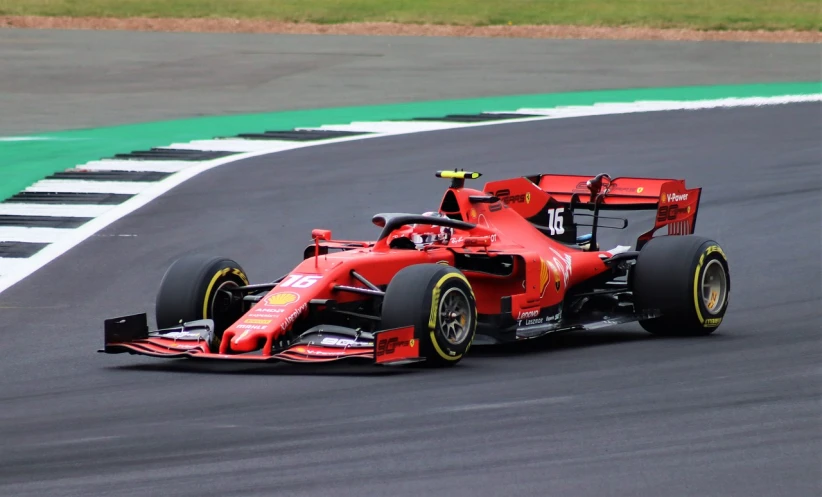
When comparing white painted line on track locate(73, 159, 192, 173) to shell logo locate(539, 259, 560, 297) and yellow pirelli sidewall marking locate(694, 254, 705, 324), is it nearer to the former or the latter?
shell logo locate(539, 259, 560, 297)

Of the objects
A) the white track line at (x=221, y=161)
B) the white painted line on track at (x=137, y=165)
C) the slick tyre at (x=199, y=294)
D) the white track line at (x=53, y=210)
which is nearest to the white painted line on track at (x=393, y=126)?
the white track line at (x=221, y=161)

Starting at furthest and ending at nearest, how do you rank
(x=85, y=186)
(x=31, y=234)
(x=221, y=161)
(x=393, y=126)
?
(x=393, y=126), (x=221, y=161), (x=85, y=186), (x=31, y=234)

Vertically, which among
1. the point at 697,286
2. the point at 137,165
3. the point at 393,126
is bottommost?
the point at 697,286

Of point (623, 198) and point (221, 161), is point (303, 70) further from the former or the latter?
point (623, 198)

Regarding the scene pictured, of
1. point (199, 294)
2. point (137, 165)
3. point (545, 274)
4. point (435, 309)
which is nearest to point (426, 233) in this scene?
point (545, 274)

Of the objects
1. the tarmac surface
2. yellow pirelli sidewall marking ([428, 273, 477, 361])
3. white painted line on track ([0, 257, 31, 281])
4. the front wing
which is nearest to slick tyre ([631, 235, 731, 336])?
yellow pirelli sidewall marking ([428, 273, 477, 361])

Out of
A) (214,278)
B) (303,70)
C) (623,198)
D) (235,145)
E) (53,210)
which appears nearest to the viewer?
(214,278)

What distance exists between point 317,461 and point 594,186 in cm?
547

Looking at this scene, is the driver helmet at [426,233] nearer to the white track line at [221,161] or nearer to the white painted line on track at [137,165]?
the white track line at [221,161]

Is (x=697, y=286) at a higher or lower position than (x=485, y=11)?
lower

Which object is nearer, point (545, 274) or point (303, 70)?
point (545, 274)

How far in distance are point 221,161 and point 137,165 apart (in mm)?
1109

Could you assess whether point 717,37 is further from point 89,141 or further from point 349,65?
point 89,141

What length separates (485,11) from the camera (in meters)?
38.8
